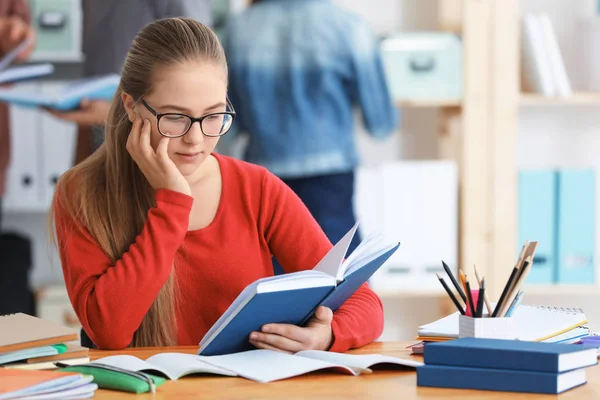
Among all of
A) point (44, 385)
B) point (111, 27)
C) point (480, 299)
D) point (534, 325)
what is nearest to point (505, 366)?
point (480, 299)

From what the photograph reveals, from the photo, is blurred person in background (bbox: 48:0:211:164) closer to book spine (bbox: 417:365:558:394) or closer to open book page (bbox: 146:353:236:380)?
open book page (bbox: 146:353:236:380)

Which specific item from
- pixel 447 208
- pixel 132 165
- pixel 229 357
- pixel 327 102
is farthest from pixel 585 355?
pixel 447 208

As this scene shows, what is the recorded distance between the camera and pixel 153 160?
161 centimetres

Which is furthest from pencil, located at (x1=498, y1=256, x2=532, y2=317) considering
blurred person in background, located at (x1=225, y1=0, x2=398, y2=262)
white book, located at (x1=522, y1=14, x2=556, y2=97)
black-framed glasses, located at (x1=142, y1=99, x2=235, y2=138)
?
white book, located at (x1=522, y1=14, x2=556, y2=97)

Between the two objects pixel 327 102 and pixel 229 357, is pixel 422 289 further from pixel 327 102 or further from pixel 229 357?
pixel 229 357

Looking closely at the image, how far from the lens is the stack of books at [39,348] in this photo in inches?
50.4

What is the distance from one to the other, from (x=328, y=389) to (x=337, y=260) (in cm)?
26

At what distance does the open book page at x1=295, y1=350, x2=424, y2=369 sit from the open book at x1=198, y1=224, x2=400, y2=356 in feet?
0.25

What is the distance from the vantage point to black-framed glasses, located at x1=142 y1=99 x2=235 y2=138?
1569 mm

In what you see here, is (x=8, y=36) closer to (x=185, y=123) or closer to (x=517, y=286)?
(x=185, y=123)

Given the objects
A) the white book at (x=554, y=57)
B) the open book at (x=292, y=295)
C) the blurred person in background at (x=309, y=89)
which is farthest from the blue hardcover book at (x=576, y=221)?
the open book at (x=292, y=295)

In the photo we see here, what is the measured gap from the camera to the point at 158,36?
5.36ft

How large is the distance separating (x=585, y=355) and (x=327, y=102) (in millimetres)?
1977

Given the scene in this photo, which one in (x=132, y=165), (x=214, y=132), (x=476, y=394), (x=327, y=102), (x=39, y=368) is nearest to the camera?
(x=476, y=394)
